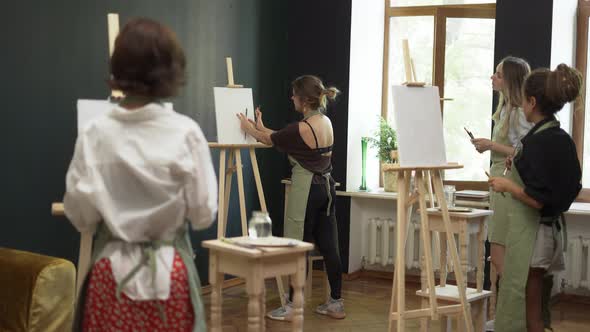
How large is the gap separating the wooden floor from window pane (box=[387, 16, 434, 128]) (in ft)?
5.28

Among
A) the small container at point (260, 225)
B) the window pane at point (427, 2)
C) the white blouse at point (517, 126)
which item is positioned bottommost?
the small container at point (260, 225)

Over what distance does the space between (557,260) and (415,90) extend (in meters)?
1.33

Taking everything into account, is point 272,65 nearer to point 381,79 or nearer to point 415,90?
point 381,79

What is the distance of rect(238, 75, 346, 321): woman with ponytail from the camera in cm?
502

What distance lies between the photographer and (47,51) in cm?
428

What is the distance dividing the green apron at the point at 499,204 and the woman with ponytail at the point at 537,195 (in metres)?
0.16

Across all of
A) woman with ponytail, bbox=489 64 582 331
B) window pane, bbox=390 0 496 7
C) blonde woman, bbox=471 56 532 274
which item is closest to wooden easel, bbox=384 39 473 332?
blonde woman, bbox=471 56 532 274

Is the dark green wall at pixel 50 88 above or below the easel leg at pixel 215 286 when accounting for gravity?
above

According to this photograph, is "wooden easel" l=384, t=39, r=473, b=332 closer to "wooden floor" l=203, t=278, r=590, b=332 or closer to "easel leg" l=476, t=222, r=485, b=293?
"easel leg" l=476, t=222, r=485, b=293

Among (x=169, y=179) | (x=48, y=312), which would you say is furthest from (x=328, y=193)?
(x=169, y=179)

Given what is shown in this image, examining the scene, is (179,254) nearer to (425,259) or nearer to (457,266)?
(425,259)

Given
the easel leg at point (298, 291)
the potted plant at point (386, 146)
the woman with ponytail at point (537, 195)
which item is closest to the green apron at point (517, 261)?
the woman with ponytail at point (537, 195)

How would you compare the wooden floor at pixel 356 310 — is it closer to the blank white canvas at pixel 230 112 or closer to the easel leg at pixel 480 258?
the easel leg at pixel 480 258

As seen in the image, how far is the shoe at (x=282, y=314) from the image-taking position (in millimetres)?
5152
